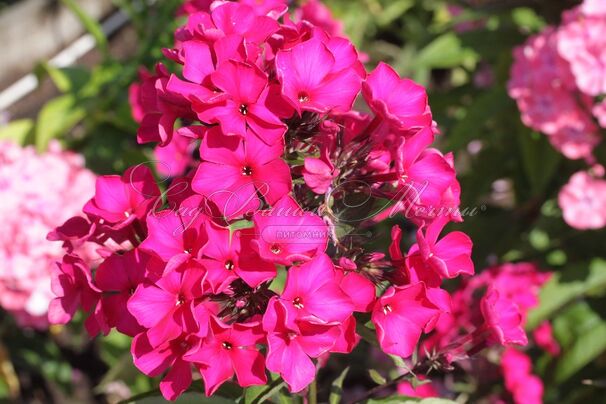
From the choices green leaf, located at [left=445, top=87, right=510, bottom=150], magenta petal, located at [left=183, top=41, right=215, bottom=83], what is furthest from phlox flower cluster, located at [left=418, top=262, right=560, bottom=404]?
magenta petal, located at [left=183, top=41, right=215, bottom=83]

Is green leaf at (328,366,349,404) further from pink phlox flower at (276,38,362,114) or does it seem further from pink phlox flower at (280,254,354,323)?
pink phlox flower at (276,38,362,114)

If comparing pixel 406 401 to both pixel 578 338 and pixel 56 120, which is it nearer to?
pixel 578 338

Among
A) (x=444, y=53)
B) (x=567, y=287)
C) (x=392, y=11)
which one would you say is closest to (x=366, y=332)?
(x=567, y=287)

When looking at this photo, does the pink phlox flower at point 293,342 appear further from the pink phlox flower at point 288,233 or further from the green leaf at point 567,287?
the green leaf at point 567,287

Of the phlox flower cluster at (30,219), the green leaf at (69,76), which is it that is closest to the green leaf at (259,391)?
the phlox flower cluster at (30,219)

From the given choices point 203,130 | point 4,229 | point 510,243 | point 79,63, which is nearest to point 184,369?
point 203,130

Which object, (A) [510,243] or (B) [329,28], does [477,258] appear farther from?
(B) [329,28]

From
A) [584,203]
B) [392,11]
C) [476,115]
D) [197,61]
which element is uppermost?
[197,61]
